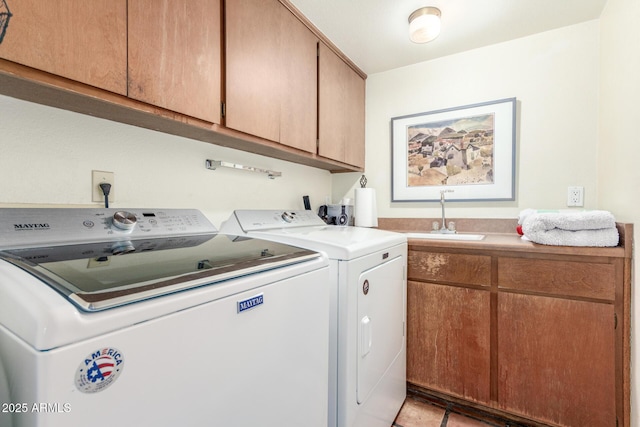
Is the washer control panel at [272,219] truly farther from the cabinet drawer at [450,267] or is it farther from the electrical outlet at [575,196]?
the electrical outlet at [575,196]

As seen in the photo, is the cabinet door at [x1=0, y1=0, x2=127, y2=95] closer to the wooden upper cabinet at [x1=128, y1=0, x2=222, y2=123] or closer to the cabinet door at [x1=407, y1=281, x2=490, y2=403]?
the wooden upper cabinet at [x1=128, y1=0, x2=222, y2=123]

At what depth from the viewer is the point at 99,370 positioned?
46cm

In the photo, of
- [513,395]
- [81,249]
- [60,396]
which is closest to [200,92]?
[81,249]

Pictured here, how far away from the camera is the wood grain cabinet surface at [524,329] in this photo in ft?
4.50

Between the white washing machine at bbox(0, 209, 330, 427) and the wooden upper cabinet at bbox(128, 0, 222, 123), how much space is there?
48cm

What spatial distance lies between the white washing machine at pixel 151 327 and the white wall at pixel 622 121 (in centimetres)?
141

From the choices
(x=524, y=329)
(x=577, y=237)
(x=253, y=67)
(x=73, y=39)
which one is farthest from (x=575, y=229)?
(x=73, y=39)

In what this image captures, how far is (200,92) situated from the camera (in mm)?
1188

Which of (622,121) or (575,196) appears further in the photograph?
(575,196)

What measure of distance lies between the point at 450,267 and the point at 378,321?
61cm

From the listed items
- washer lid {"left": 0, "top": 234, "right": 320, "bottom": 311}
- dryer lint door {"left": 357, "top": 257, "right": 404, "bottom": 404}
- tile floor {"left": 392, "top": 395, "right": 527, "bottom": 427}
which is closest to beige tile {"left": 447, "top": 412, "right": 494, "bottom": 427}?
tile floor {"left": 392, "top": 395, "right": 527, "bottom": 427}

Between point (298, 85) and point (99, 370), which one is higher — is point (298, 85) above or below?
above

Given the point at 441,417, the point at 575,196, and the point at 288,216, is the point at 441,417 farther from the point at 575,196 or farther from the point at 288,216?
the point at 575,196

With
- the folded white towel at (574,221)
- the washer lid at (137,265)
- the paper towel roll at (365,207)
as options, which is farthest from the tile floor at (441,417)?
the washer lid at (137,265)
